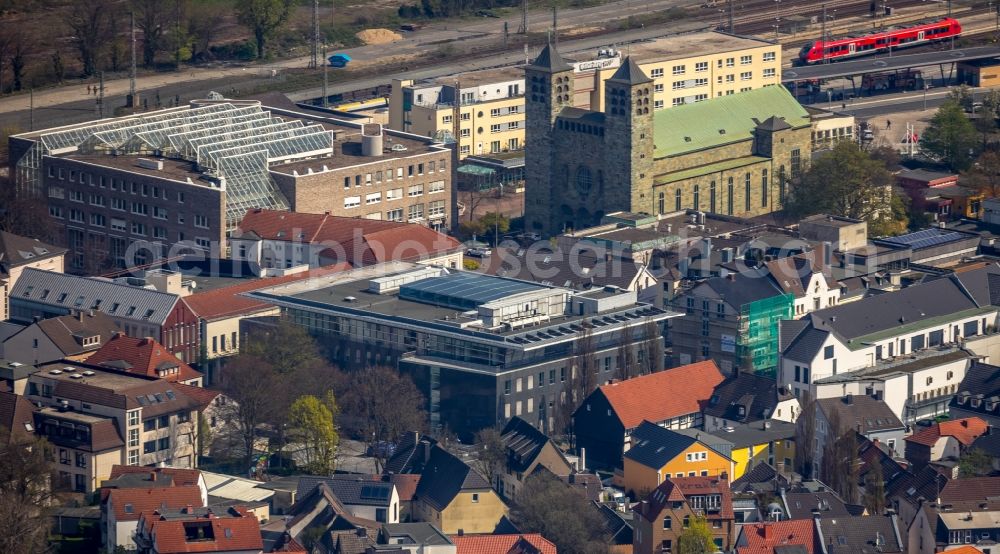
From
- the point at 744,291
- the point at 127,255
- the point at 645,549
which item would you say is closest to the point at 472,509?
the point at 645,549

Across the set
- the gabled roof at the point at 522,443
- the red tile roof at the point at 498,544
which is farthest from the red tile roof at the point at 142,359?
the red tile roof at the point at 498,544

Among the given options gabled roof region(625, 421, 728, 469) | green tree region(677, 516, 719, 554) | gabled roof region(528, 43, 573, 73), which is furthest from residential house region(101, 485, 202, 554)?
gabled roof region(528, 43, 573, 73)

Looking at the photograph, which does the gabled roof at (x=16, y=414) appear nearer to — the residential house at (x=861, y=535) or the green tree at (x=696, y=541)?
the green tree at (x=696, y=541)

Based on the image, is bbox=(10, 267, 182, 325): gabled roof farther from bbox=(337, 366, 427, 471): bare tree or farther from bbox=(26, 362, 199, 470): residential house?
bbox=(337, 366, 427, 471): bare tree

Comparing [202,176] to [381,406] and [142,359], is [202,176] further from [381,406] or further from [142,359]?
[381,406]

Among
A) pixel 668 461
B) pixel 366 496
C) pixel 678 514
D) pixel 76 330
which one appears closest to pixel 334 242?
Answer: pixel 76 330

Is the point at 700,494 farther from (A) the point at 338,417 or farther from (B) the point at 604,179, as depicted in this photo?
(B) the point at 604,179
